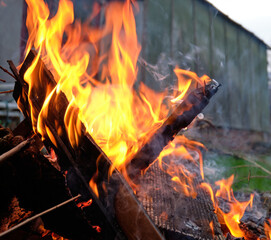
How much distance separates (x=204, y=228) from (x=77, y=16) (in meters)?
8.02

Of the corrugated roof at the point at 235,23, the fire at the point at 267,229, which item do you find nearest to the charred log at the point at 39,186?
the fire at the point at 267,229

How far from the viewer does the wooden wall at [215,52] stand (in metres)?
7.46

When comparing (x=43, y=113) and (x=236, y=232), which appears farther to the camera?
(x=236, y=232)

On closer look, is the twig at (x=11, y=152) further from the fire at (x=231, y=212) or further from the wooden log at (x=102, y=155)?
the fire at (x=231, y=212)

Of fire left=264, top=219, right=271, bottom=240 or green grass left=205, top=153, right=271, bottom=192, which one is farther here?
green grass left=205, top=153, right=271, bottom=192

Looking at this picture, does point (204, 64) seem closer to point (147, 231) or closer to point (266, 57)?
point (266, 57)

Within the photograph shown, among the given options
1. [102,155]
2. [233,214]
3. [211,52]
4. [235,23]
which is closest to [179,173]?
[233,214]

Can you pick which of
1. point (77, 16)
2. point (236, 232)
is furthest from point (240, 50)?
point (236, 232)

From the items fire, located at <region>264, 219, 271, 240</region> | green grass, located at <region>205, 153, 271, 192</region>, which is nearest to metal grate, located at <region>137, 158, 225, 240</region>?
fire, located at <region>264, 219, 271, 240</region>

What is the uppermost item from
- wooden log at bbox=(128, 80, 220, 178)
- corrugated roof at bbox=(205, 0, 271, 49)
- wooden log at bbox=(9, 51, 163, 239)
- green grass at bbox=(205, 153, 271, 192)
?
corrugated roof at bbox=(205, 0, 271, 49)

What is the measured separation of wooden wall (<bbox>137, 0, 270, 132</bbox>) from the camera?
746 cm

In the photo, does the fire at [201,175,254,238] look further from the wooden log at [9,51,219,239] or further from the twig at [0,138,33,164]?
the twig at [0,138,33,164]

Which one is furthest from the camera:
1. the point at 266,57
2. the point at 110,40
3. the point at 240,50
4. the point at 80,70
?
the point at 266,57

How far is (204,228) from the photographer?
191 cm
